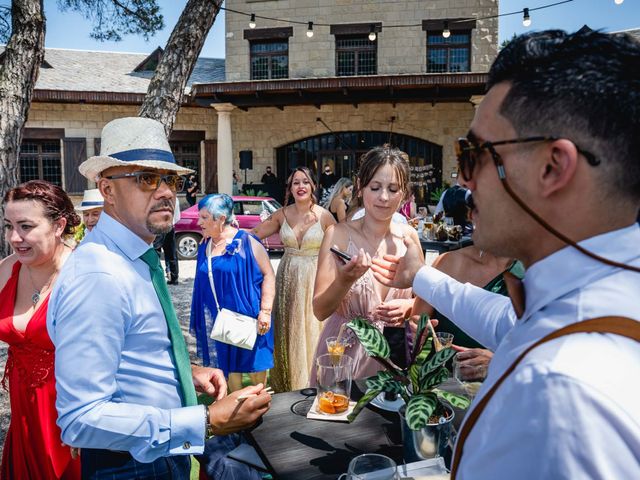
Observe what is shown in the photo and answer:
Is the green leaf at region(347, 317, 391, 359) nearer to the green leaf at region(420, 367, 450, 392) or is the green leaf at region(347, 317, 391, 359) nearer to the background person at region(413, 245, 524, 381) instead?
the green leaf at region(420, 367, 450, 392)

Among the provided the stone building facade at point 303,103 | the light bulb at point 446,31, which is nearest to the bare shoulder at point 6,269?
the stone building facade at point 303,103

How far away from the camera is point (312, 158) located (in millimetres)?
18234

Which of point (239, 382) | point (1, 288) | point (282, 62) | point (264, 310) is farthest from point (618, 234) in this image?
point (282, 62)

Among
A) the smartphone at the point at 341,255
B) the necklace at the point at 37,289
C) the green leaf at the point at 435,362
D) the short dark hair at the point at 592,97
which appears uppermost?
the short dark hair at the point at 592,97

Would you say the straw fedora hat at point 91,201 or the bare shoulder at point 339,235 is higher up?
the straw fedora hat at point 91,201

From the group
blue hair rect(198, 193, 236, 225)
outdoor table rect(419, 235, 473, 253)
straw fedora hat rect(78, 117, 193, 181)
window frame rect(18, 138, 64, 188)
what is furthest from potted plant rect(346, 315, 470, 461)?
window frame rect(18, 138, 64, 188)

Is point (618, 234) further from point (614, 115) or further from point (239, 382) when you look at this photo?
point (239, 382)

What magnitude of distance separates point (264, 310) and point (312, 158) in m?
14.4

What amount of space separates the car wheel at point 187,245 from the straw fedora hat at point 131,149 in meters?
9.74

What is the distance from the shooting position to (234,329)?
3.95 metres

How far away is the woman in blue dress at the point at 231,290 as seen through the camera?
4.28 meters

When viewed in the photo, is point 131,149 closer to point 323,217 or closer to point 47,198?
point 47,198

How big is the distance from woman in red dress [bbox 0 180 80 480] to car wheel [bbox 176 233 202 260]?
895 centimetres

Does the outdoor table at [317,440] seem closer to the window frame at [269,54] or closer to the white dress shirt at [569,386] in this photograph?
the white dress shirt at [569,386]
